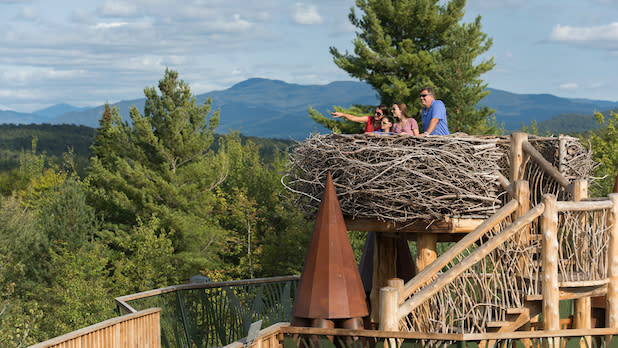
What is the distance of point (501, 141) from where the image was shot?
9250 millimetres

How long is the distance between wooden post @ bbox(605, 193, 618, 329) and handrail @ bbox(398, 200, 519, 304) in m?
1.05

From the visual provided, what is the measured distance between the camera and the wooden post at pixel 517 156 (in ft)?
29.5

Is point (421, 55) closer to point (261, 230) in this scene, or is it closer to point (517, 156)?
point (261, 230)

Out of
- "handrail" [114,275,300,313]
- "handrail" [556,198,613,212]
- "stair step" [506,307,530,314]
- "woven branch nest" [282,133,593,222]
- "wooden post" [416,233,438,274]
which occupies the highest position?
"woven branch nest" [282,133,593,222]

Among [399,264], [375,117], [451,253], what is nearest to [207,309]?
Answer: [399,264]

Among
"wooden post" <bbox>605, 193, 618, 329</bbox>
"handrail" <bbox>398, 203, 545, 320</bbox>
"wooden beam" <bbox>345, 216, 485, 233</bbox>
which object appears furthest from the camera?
"wooden beam" <bbox>345, 216, 485, 233</bbox>

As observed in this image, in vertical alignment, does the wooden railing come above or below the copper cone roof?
below

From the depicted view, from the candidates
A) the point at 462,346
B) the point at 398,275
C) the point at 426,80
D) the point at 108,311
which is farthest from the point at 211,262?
the point at 462,346

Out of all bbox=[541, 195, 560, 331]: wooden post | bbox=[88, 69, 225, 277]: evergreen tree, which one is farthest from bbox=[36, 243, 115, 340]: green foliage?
bbox=[541, 195, 560, 331]: wooden post

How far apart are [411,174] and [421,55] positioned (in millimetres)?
17073

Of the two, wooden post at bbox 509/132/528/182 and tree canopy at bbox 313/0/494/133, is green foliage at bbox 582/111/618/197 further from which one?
wooden post at bbox 509/132/528/182

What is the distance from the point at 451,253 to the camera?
25.8 feet

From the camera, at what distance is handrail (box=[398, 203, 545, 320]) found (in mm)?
7309

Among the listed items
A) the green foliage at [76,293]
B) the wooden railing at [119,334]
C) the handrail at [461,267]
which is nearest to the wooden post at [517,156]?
the handrail at [461,267]
